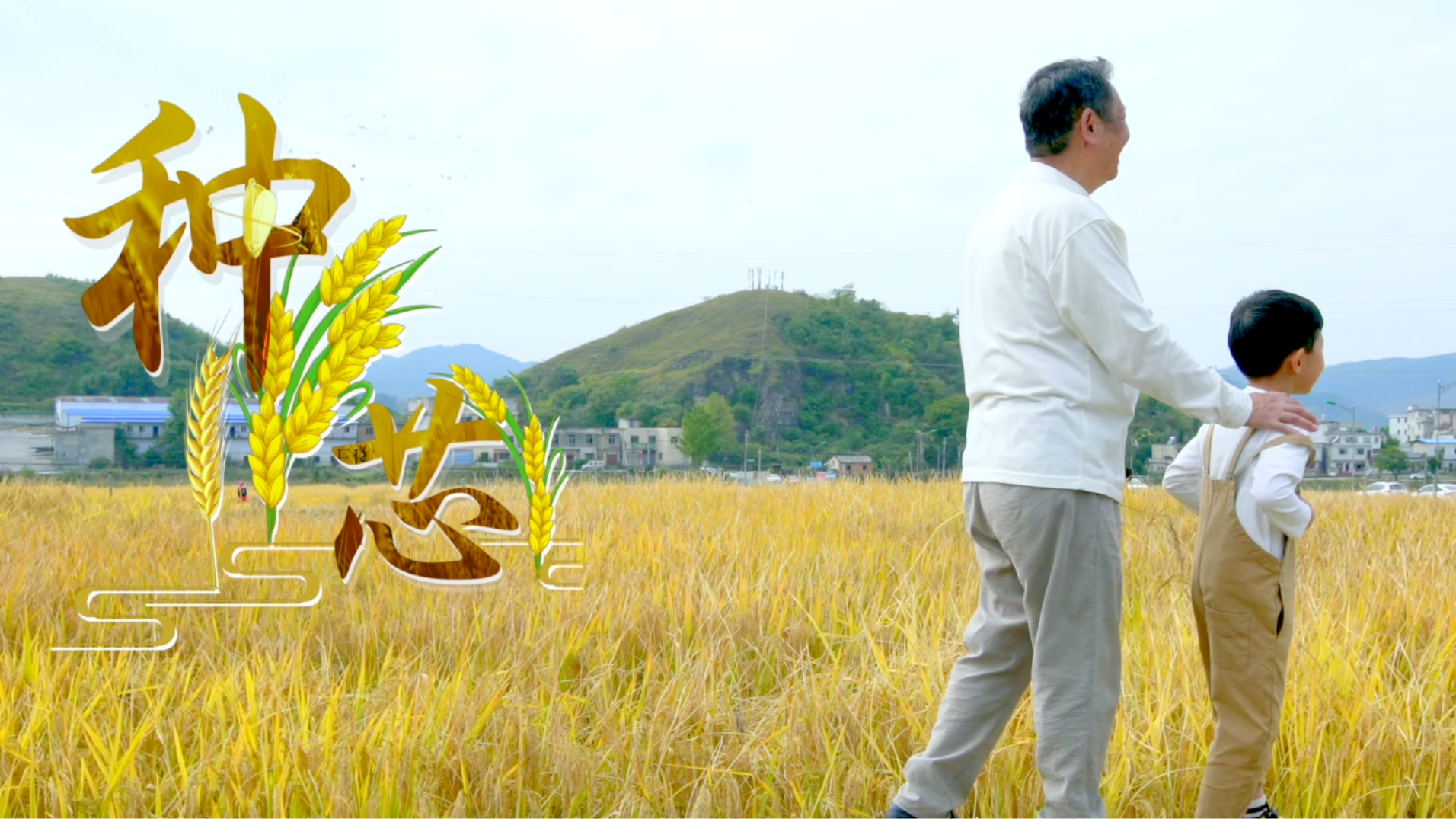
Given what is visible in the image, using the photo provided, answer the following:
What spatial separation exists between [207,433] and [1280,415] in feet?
11.4

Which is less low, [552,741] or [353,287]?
[353,287]

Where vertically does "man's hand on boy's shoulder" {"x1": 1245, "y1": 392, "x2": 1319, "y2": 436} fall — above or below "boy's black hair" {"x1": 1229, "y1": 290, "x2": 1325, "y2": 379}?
below

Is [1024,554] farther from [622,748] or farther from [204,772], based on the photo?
[204,772]

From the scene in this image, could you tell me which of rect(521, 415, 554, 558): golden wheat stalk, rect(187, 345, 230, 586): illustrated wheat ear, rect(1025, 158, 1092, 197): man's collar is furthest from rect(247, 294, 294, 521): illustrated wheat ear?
rect(1025, 158, 1092, 197): man's collar

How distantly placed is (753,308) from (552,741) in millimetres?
81116

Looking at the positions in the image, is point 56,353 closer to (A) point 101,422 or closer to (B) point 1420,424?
(A) point 101,422

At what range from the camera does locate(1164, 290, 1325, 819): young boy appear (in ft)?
6.48

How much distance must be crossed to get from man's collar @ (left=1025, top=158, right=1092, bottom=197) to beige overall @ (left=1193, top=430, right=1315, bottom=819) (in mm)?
637

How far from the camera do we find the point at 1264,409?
6.35 ft

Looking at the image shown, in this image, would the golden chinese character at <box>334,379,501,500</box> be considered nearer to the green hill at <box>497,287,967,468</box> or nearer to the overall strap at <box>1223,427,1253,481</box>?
the overall strap at <box>1223,427,1253,481</box>

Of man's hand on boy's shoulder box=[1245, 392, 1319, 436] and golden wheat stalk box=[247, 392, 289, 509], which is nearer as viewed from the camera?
man's hand on boy's shoulder box=[1245, 392, 1319, 436]

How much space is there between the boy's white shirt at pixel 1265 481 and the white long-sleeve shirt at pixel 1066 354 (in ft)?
0.50

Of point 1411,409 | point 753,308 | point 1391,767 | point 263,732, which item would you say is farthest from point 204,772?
point 1411,409

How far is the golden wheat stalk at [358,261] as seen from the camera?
365 cm
